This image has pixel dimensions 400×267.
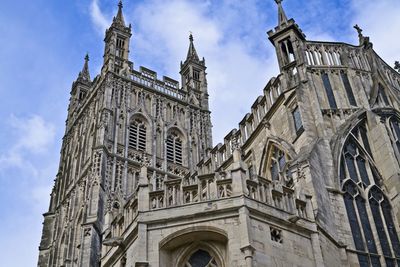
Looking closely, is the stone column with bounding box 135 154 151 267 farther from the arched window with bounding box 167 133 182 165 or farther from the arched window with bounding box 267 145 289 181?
the arched window with bounding box 167 133 182 165

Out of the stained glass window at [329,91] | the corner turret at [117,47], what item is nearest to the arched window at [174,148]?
the corner turret at [117,47]

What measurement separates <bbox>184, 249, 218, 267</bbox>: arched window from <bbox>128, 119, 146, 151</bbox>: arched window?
22931 mm

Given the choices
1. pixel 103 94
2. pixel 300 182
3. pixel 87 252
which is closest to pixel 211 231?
pixel 300 182

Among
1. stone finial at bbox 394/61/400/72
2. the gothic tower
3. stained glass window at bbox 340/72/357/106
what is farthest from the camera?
the gothic tower

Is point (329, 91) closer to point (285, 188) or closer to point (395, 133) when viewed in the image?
point (395, 133)

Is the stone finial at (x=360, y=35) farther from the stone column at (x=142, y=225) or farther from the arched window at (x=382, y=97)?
the stone column at (x=142, y=225)

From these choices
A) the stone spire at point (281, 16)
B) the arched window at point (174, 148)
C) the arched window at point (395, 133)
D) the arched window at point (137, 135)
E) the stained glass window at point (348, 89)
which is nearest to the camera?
the arched window at point (395, 133)

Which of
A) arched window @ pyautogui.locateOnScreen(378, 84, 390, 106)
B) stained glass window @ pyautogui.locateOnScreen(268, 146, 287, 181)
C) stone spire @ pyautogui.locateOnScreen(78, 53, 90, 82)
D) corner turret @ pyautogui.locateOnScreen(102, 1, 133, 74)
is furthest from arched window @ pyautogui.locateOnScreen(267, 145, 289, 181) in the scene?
stone spire @ pyautogui.locateOnScreen(78, 53, 90, 82)

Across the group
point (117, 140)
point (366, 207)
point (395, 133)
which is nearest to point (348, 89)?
point (395, 133)

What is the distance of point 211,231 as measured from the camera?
12961 millimetres

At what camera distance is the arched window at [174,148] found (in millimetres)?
37312

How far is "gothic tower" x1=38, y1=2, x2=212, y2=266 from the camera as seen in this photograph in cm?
3206

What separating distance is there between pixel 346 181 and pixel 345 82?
13.7ft

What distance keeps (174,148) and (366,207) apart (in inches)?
889
